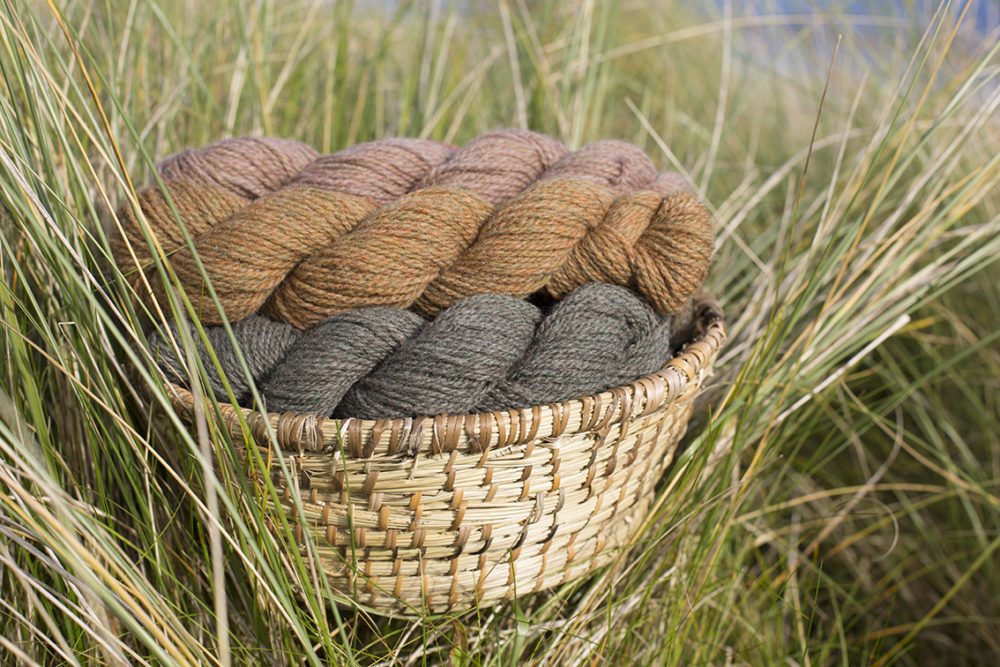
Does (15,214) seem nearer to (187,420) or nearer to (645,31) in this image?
(187,420)

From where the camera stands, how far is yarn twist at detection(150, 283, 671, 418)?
2.89ft

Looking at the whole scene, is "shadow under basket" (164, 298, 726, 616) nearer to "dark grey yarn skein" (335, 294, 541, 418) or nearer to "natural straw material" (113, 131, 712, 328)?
"dark grey yarn skein" (335, 294, 541, 418)

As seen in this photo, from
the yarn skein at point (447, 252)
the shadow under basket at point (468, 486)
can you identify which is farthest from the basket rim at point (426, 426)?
the yarn skein at point (447, 252)

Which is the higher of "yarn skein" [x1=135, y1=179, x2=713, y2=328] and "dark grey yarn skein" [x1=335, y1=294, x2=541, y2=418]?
"yarn skein" [x1=135, y1=179, x2=713, y2=328]

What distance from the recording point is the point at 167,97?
58.8 inches

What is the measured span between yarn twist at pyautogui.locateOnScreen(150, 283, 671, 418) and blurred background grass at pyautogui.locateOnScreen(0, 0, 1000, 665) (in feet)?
0.32

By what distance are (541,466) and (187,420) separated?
41 centimetres

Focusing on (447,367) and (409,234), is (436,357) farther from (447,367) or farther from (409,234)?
(409,234)

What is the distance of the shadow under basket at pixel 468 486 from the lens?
85 centimetres

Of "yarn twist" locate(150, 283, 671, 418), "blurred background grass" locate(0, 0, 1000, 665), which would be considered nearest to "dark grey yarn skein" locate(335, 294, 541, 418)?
"yarn twist" locate(150, 283, 671, 418)

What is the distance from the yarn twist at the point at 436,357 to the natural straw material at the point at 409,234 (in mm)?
35

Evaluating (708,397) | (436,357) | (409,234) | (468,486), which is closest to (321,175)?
(409,234)

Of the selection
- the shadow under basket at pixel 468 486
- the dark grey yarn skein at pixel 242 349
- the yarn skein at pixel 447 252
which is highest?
the yarn skein at pixel 447 252

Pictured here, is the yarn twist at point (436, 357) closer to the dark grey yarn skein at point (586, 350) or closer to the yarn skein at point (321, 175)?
the dark grey yarn skein at point (586, 350)
